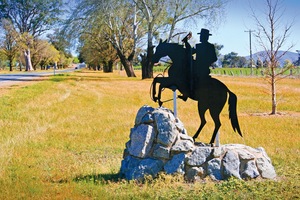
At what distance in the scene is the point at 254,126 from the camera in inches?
463

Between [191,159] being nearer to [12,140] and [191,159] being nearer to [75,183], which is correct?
[75,183]

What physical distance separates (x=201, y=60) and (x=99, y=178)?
269 cm

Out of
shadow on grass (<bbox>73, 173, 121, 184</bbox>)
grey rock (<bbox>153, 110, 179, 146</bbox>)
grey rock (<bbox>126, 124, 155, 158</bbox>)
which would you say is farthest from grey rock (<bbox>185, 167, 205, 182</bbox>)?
shadow on grass (<bbox>73, 173, 121, 184</bbox>)

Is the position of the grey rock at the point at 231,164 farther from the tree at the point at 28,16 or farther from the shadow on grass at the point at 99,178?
the tree at the point at 28,16

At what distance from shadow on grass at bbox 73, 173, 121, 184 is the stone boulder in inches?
10.5

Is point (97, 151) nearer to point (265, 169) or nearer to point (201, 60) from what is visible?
point (201, 60)

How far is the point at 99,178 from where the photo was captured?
20.8ft

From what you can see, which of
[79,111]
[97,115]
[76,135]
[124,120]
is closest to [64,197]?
[76,135]

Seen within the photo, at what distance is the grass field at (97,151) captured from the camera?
18.4 ft

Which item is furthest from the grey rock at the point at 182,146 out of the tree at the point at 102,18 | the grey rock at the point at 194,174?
the tree at the point at 102,18

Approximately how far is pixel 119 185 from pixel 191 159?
1.22 meters

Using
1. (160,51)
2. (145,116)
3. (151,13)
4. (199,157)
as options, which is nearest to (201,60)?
(160,51)

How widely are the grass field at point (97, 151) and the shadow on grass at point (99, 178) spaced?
2 centimetres

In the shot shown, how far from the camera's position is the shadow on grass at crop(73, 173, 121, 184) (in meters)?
6.17
